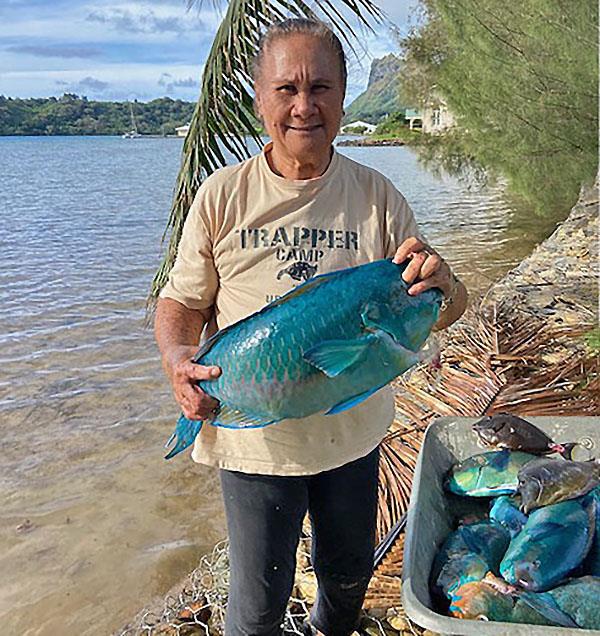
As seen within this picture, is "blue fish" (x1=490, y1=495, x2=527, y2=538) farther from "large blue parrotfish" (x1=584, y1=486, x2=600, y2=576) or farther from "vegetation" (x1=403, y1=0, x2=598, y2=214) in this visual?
"vegetation" (x1=403, y1=0, x2=598, y2=214)

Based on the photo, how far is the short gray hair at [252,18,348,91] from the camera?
5.83 ft

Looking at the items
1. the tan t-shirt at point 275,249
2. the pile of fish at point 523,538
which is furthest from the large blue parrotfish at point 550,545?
the tan t-shirt at point 275,249

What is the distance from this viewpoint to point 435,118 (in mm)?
15172

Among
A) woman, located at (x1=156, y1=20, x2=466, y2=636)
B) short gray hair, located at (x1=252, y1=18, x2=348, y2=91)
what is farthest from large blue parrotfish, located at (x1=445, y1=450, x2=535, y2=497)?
short gray hair, located at (x1=252, y1=18, x2=348, y2=91)

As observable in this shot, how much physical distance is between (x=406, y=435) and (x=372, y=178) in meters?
1.84

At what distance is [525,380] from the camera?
3656 mm

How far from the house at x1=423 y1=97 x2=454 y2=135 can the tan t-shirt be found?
1263cm

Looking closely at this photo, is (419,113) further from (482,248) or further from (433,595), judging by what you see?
(433,595)

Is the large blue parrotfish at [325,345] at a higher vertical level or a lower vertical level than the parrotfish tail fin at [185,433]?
higher

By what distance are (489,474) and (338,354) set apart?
40.5 inches

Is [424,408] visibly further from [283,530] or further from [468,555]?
[283,530]

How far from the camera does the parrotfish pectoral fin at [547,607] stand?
5.60 ft

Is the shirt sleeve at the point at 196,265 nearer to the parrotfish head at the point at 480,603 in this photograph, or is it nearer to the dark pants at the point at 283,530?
the dark pants at the point at 283,530

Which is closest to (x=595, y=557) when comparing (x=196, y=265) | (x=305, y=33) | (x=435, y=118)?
(x=196, y=265)
